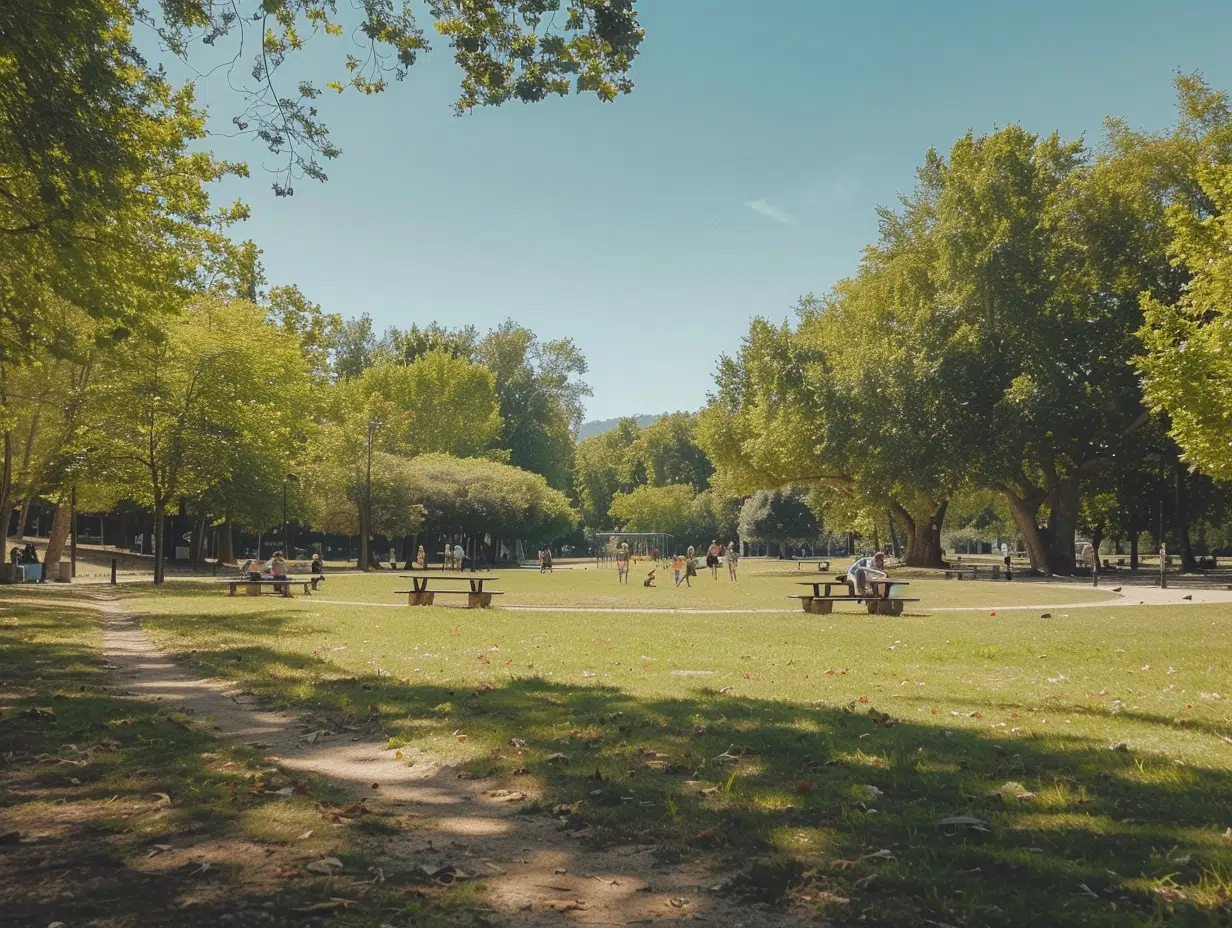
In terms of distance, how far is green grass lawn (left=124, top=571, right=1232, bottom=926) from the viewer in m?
4.16

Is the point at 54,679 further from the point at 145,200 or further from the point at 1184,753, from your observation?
the point at 1184,753

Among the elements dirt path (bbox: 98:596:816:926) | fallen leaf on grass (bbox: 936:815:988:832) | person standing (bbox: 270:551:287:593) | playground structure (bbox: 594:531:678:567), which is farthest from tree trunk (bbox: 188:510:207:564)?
fallen leaf on grass (bbox: 936:815:988:832)

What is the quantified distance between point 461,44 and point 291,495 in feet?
159

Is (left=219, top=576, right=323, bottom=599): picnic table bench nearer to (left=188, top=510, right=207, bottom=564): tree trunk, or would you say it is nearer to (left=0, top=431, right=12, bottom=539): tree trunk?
(left=0, top=431, right=12, bottom=539): tree trunk

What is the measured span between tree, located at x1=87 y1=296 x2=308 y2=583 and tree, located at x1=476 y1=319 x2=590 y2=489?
54065 millimetres

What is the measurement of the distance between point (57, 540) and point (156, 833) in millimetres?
38519

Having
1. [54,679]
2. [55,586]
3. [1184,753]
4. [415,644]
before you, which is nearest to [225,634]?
[415,644]

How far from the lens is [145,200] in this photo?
16.4 meters

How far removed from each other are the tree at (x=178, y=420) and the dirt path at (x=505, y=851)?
26.7 meters

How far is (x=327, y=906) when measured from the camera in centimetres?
385

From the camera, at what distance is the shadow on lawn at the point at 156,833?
3846mm

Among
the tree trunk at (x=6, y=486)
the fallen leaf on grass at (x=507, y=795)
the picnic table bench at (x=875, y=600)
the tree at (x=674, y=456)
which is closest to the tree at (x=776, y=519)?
the tree at (x=674, y=456)

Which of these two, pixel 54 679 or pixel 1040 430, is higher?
pixel 1040 430

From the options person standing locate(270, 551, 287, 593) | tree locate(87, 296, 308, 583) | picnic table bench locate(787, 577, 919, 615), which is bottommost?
picnic table bench locate(787, 577, 919, 615)
